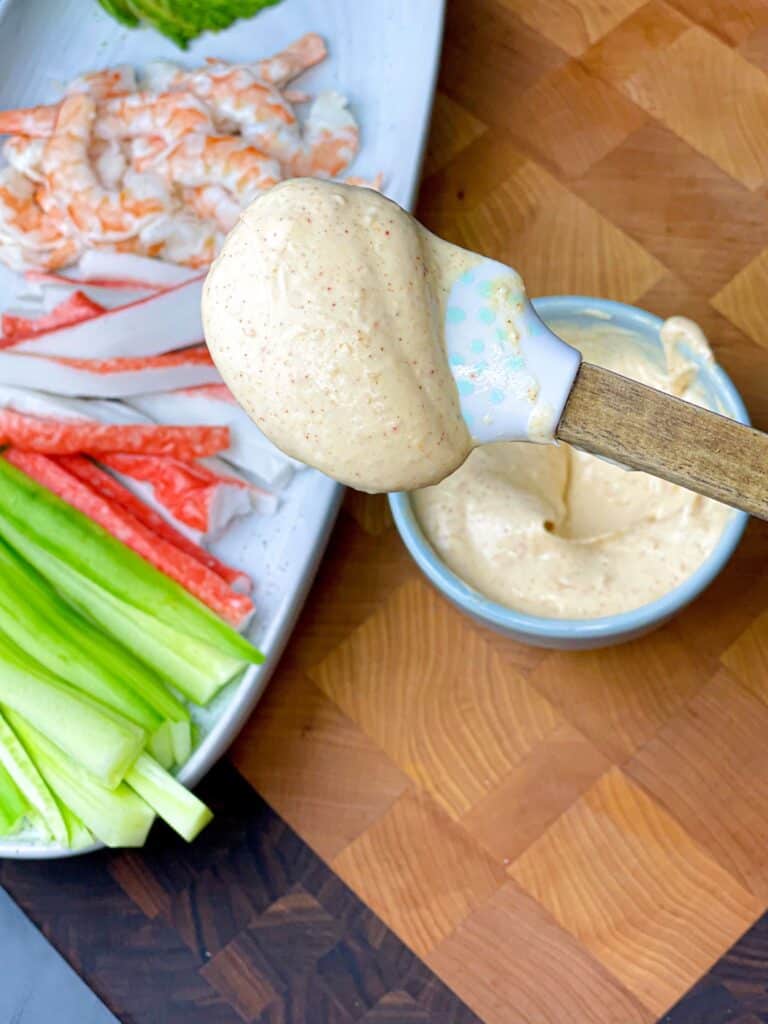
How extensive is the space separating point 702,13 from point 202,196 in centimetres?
78

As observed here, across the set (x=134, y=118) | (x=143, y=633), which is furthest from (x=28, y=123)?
(x=143, y=633)

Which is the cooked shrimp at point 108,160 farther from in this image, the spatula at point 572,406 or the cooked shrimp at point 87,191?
the spatula at point 572,406

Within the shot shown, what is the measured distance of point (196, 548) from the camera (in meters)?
1.70

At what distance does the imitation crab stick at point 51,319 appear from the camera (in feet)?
5.79

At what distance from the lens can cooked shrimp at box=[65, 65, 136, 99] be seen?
1.87 metres

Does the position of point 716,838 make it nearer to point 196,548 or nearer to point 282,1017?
point 282,1017

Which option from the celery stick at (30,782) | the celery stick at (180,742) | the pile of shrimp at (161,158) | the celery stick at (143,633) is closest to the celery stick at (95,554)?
the celery stick at (143,633)

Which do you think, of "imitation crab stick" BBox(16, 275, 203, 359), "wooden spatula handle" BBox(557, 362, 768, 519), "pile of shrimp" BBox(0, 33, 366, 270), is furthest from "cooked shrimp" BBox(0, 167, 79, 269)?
"wooden spatula handle" BBox(557, 362, 768, 519)

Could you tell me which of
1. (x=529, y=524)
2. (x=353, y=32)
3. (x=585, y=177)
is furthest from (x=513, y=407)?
(x=353, y=32)

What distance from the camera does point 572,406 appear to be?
1.14 metres

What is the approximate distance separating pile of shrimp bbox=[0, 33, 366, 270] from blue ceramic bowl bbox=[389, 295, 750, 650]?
46cm

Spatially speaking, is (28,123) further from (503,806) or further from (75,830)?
(503,806)

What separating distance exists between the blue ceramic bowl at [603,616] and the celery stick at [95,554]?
0.29 meters

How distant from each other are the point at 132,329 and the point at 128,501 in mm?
230
